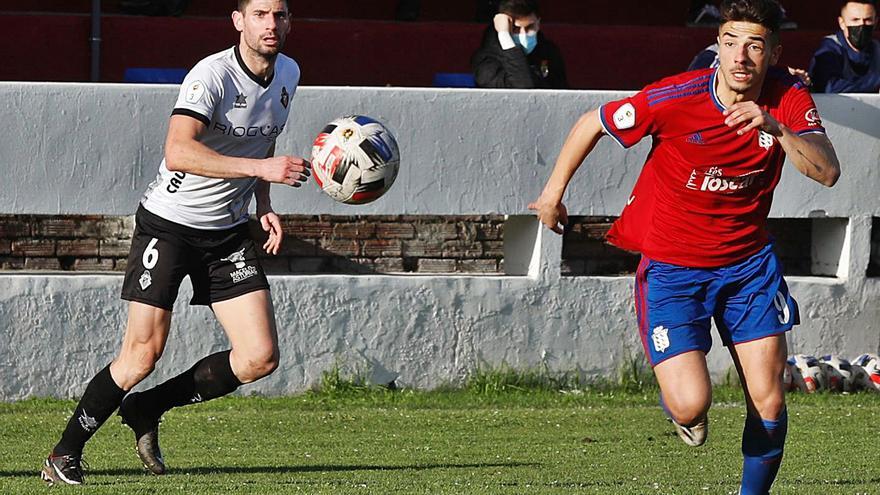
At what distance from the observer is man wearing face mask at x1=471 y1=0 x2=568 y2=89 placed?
1209 cm

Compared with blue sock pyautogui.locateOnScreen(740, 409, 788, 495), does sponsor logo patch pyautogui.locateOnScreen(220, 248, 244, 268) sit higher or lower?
higher

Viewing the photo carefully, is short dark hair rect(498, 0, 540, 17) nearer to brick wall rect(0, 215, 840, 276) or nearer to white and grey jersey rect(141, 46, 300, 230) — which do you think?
brick wall rect(0, 215, 840, 276)

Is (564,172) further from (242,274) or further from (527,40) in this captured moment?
(527,40)

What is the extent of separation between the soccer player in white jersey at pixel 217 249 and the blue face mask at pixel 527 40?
4.83m

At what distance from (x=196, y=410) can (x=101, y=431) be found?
3.38 ft

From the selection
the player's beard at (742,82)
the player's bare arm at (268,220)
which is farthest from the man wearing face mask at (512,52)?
the player's beard at (742,82)

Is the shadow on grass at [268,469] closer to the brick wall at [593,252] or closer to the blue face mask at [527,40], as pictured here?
the brick wall at [593,252]

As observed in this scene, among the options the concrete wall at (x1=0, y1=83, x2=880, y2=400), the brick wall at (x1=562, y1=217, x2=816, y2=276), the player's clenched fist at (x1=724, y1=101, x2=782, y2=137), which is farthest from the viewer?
the brick wall at (x1=562, y1=217, x2=816, y2=276)

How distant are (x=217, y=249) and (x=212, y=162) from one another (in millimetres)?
862

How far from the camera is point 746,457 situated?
6539mm

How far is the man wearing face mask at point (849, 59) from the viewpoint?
12.3m

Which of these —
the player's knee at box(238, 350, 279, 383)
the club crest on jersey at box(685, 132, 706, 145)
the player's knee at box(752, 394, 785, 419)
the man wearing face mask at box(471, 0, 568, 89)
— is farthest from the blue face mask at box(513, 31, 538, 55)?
the player's knee at box(752, 394, 785, 419)

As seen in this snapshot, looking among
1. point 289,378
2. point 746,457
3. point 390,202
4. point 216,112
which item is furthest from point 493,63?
point 746,457

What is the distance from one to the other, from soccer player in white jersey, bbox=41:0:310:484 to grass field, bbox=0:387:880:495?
46 centimetres
